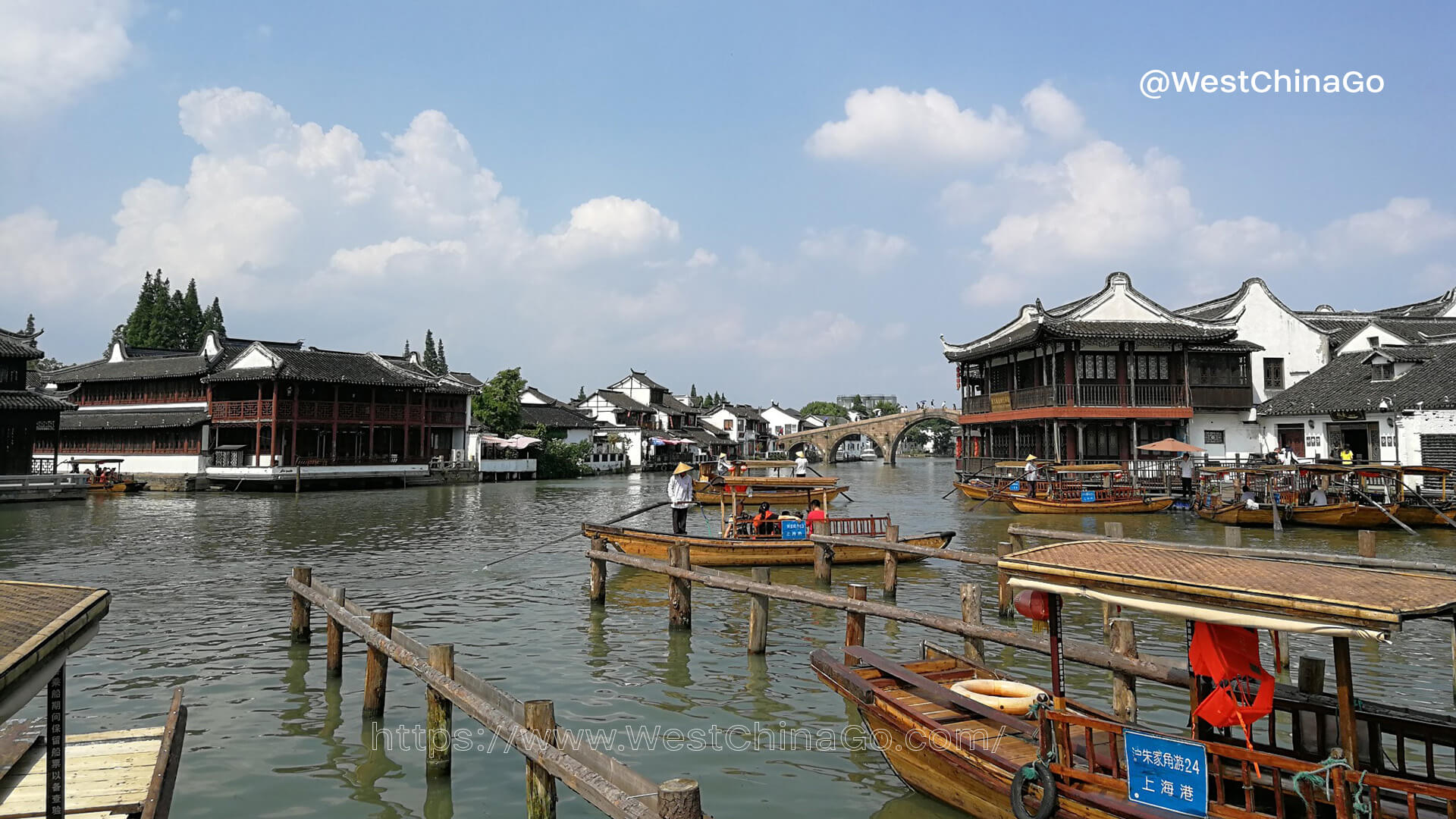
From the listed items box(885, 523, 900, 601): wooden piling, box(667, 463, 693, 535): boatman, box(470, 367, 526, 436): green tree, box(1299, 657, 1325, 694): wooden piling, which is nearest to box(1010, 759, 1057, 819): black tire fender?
box(1299, 657, 1325, 694): wooden piling

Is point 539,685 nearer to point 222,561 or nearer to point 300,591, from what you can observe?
point 300,591

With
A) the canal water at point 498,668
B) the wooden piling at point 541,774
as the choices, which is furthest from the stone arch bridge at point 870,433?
the wooden piling at point 541,774

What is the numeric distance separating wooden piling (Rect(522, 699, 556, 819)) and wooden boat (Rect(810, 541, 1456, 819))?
10.4 ft

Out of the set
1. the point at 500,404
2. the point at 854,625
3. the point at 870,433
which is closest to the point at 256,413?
the point at 500,404

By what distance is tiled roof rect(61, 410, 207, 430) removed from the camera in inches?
1820

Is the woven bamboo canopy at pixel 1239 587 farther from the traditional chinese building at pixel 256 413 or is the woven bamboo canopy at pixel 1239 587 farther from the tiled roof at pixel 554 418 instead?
the tiled roof at pixel 554 418

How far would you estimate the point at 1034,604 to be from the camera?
696 cm

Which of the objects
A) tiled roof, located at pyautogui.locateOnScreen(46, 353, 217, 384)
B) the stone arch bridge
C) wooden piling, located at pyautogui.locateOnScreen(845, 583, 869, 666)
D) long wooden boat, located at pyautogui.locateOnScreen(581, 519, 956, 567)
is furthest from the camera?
the stone arch bridge

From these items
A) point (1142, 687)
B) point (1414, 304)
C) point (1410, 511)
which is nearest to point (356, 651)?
point (1142, 687)

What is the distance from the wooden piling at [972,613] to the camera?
32.9 feet

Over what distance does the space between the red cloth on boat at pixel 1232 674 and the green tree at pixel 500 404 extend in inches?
2345

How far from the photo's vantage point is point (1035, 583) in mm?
6254

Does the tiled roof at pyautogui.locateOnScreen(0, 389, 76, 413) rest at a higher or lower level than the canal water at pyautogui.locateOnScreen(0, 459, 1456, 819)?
higher

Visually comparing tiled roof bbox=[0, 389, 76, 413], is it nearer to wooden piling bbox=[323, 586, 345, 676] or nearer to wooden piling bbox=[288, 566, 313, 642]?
wooden piling bbox=[288, 566, 313, 642]
